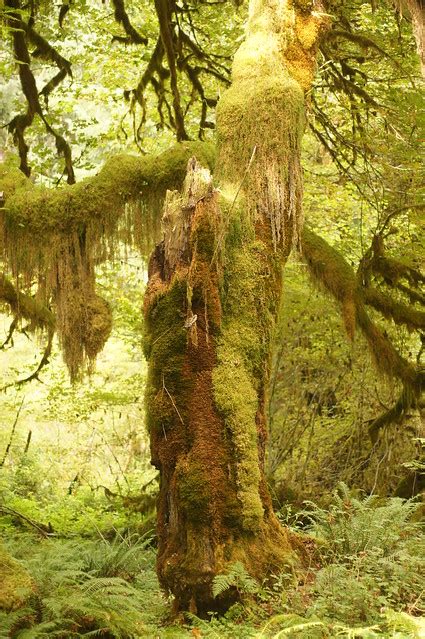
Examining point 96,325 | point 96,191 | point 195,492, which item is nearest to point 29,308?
point 96,325

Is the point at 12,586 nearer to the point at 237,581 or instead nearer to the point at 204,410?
the point at 237,581

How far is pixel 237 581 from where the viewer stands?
4.71 meters

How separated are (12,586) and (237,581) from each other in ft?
4.66

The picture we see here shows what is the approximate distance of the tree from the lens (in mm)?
5023

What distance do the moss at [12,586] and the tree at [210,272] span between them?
107 centimetres

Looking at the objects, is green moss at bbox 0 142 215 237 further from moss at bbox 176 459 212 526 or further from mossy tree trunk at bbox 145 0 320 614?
moss at bbox 176 459 212 526

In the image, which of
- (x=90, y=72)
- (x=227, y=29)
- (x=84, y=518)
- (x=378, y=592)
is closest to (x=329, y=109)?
(x=227, y=29)

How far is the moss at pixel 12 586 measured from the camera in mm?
4059

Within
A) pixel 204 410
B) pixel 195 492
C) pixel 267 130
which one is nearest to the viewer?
pixel 195 492

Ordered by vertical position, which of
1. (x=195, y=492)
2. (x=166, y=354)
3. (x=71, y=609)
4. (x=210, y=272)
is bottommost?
(x=71, y=609)

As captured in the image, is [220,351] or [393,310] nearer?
[220,351]

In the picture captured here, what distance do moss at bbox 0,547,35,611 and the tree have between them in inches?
42.3

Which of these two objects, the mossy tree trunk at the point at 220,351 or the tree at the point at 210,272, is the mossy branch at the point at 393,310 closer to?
the tree at the point at 210,272

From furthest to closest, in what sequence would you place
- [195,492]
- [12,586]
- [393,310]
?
[393,310]
[195,492]
[12,586]
